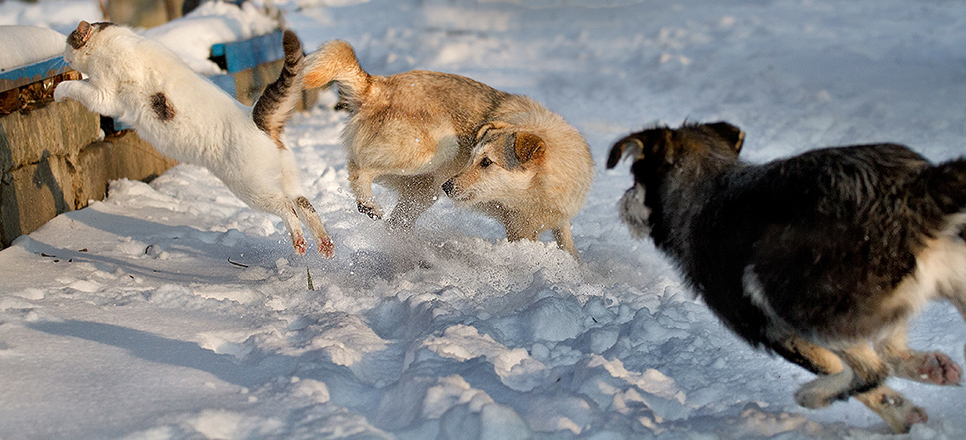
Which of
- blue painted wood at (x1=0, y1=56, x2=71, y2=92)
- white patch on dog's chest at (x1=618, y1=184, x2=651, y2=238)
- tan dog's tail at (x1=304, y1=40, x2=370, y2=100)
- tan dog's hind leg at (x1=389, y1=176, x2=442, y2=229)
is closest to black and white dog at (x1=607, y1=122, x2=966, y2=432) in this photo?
white patch on dog's chest at (x1=618, y1=184, x2=651, y2=238)

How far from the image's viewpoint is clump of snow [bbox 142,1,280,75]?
7.91m

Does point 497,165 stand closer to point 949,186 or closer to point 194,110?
point 194,110

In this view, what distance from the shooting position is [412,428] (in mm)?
2781

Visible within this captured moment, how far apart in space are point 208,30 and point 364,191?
3.91m

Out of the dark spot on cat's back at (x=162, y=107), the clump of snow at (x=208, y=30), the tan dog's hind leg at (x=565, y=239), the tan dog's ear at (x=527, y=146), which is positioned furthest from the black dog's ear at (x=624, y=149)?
the clump of snow at (x=208, y=30)

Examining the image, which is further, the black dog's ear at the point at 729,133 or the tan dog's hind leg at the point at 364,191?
the tan dog's hind leg at the point at 364,191

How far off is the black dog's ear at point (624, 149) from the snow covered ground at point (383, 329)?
3.07 ft

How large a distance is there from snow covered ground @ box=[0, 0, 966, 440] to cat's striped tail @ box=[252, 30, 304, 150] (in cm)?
100

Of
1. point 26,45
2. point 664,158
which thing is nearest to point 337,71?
point 26,45

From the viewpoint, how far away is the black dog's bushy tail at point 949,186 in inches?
99.3

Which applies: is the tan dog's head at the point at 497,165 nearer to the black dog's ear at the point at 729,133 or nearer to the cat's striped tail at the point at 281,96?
the cat's striped tail at the point at 281,96

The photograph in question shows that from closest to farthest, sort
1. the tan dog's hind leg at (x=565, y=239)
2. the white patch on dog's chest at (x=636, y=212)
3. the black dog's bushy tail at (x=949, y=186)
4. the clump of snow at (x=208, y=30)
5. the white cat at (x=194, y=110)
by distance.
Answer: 1. the black dog's bushy tail at (x=949, y=186)
2. the white patch on dog's chest at (x=636, y=212)
3. the white cat at (x=194, y=110)
4. the tan dog's hind leg at (x=565, y=239)
5. the clump of snow at (x=208, y=30)

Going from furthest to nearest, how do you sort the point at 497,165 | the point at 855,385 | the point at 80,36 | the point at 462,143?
1. the point at 462,143
2. the point at 497,165
3. the point at 80,36
4. the point at 855,385

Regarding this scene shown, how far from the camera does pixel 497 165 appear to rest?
5.20 metres
